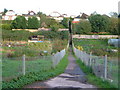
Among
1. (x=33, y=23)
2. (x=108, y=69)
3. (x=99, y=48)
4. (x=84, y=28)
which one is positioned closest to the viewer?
(x=108, y=69)

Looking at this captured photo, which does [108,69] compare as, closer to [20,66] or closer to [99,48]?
A: [20,66]

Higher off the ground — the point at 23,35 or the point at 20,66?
the point at 20,66

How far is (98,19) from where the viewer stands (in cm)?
6512

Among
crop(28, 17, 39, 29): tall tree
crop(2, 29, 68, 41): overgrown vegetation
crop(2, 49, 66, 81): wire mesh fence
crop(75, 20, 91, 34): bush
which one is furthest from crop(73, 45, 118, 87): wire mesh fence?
crop(28, 17, 39, 29): tall tree

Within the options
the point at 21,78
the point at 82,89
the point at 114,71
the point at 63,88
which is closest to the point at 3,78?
the point at 21,78

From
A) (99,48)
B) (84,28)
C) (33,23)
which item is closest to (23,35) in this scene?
(84,28)

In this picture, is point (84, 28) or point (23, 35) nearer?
point (23, 35)

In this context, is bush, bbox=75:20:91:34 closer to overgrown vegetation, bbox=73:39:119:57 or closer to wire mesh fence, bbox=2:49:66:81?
overgrown vegetation, bbox=73:39:119:57

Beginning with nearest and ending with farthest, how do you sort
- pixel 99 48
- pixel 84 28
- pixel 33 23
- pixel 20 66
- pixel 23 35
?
pixel 20 66
pixel 99 48
pixel 23 35
pixel 84 28
pixel 33 23

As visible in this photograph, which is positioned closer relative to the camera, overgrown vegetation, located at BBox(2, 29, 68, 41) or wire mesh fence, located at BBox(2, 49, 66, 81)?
wire mesh fence, located at BBox(2, 49, 66, 81)

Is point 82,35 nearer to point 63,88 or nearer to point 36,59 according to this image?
point 36,59

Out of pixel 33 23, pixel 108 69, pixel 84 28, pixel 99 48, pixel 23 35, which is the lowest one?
pixel 99 48

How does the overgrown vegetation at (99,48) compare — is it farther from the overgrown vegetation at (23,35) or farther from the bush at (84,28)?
the bush at (84,28)

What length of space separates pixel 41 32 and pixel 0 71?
51850 millimetres
